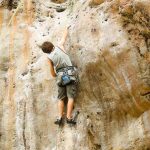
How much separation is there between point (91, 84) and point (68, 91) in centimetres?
63

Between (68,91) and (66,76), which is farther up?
(66,76)

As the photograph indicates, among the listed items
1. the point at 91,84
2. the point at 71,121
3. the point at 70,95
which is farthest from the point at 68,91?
the point at 71,121

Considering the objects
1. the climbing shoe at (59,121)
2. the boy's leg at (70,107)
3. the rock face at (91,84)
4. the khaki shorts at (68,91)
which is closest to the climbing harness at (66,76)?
the khaki shorts at (68,91)

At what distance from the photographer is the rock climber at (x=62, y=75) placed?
44.5ft

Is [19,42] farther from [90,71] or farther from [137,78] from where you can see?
[137,78]

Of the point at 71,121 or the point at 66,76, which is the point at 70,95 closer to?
the point at 66,76

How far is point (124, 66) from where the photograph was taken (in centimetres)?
1312

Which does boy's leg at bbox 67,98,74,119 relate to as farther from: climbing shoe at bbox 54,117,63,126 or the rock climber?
climbing shoe at bbox 54,117,63,126

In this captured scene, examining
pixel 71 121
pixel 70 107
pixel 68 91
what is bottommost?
pixel 71 121

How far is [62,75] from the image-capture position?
1366 centimetres

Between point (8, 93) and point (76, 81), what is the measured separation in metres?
2.24

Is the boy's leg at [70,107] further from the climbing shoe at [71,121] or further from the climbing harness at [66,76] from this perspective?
the climbing harness at [66,76]

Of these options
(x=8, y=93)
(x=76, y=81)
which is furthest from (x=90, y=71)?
(x=8, y=93)

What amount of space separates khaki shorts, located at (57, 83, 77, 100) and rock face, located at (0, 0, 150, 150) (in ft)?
0.80
